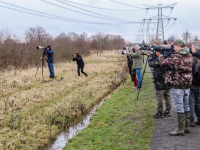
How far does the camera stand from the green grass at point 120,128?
19.3ft

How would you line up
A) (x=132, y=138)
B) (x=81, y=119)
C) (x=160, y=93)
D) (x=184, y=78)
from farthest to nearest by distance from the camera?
(x=81, y=119) → (x=160, y=93) → (x=132, y=138) → (x=184, y=78)

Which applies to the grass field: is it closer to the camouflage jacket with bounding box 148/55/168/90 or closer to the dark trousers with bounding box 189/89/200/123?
the camouflage jacket with bounding box 148/55/168/90

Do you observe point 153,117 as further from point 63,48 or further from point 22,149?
point 63,48

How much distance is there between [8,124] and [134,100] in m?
4.88

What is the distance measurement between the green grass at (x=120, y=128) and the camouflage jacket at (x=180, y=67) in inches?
55.9

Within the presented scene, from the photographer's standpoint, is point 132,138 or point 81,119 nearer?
point 132,138

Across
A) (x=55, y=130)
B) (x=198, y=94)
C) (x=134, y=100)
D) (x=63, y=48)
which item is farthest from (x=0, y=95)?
(x=63, y=48)

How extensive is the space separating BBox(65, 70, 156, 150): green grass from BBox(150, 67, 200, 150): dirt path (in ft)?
0.54

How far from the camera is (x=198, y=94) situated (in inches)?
246

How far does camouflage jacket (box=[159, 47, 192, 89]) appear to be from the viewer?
5.38 meters

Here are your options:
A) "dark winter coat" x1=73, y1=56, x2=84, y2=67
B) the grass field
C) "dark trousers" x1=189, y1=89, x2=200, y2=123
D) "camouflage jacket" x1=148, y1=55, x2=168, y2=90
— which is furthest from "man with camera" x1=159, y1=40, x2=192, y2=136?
"dark winter coat" x1=73, y1=56, x2=84, y2=67

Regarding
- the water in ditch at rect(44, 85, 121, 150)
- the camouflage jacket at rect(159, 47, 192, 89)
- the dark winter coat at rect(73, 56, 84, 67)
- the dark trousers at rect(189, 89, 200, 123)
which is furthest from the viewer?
the dark winter coat at rect(73, 56, 84, 67)

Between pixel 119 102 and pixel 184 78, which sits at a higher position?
pixel 184 78

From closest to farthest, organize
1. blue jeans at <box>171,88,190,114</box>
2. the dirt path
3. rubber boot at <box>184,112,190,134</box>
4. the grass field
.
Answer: the dirt path
blue jeans at <box>171,88,190,114</box>
rubber boot at <box>184,112,190,134</box>
the grass field
